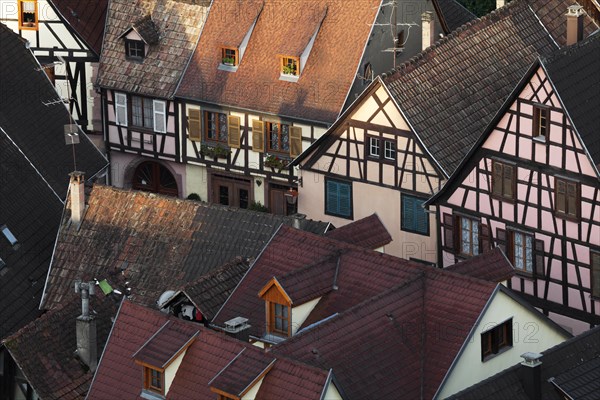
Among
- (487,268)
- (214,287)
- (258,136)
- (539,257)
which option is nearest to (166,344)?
(214,287)

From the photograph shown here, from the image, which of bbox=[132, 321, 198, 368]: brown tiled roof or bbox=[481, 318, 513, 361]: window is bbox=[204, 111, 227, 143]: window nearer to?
bbox=[132, 321, 198, 368]: brown tiled roof

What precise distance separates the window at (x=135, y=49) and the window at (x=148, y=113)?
1.53 metres

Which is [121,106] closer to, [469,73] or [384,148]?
[384,148]

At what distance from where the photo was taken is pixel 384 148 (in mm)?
82250

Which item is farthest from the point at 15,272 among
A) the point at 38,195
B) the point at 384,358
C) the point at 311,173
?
the point at 384,358

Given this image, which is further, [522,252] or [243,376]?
[522,252]

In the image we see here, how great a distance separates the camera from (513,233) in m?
77.8

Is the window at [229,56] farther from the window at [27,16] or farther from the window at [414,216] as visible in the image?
the window at [414,216]

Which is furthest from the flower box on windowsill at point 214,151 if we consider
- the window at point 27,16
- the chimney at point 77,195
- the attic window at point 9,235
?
the attic window at point 9,235

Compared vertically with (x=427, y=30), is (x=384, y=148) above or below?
below

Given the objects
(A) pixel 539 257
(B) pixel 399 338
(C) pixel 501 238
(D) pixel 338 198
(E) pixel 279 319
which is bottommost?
(B) pixel 399 338

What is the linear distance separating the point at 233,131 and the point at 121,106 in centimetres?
493

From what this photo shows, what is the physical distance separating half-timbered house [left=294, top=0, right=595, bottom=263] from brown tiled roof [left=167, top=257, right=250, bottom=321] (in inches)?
405

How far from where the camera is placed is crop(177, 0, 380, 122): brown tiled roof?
284 feet
